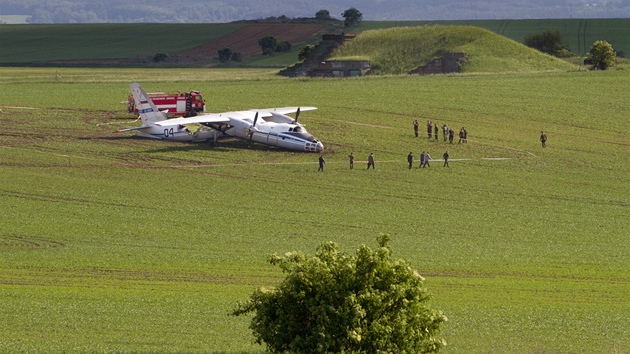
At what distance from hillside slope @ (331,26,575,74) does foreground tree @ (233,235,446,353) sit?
85.7m

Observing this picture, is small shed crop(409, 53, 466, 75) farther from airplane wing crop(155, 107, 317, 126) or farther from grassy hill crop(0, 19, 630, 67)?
airplane wing crop(155, 107, 317, 126)

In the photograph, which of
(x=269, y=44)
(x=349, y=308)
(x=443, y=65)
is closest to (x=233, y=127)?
(x=349, y=308)

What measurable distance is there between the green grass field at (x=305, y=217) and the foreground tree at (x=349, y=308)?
4.27 m

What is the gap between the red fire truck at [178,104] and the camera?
72625 mm

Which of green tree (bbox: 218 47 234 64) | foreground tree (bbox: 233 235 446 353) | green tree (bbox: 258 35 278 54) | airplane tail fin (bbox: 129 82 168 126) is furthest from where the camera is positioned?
green tree (bbox: 258 35 278 54)

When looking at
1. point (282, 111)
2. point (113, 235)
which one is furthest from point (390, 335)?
point (282, 111)

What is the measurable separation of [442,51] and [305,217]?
6694 centimetres

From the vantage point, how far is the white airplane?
204ft

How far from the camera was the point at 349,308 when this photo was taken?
21234mm

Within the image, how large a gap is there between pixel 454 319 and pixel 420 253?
10628 mm

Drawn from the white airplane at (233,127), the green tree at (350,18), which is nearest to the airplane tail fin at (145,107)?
the white airplane at (233,127)

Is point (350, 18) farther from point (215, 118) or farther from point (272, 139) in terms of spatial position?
point (272, 139)

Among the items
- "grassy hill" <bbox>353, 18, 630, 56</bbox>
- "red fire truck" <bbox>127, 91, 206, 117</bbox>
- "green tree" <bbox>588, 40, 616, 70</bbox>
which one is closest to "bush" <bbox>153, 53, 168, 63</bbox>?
"grassy hill" <bbox>353, 18, 630, 56</bbox>

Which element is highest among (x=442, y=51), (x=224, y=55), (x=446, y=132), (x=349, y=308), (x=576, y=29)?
(x=576, y=29)
